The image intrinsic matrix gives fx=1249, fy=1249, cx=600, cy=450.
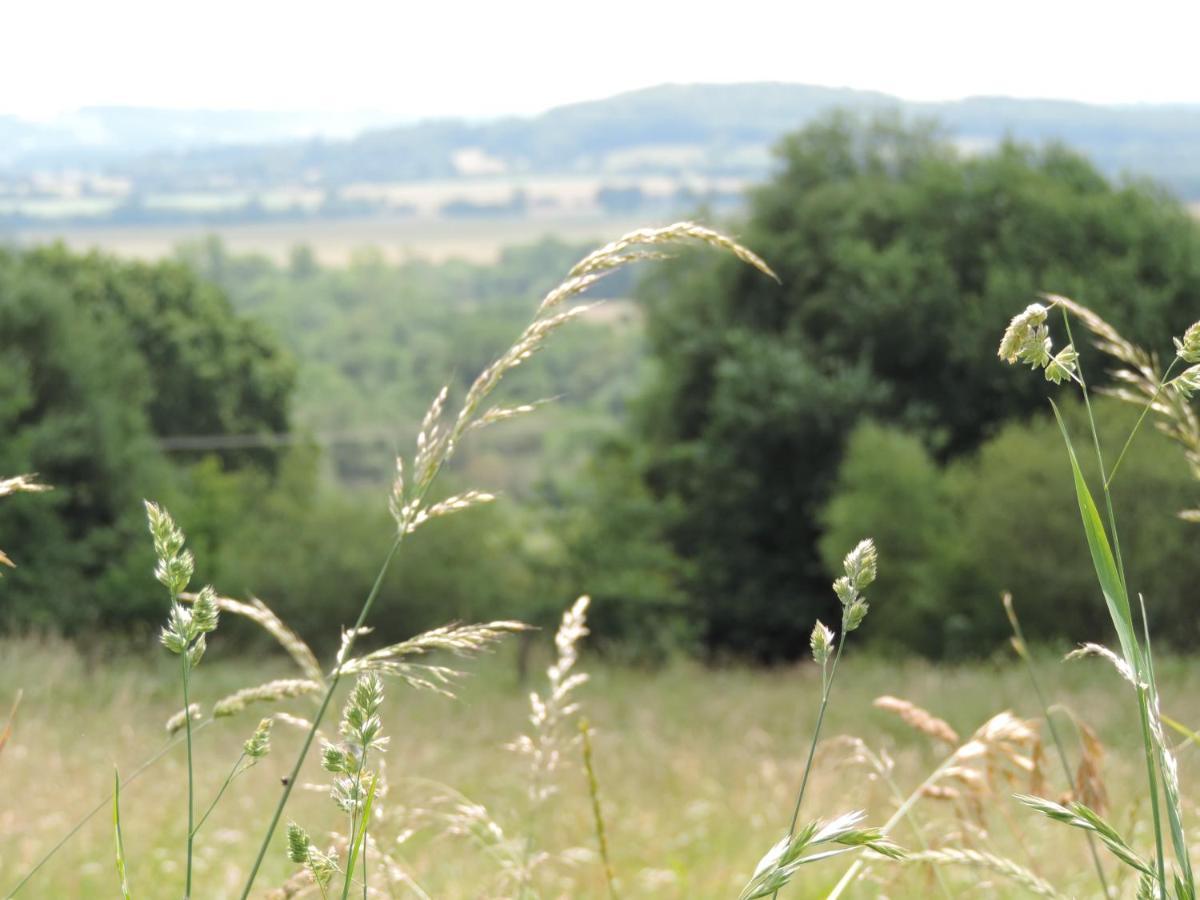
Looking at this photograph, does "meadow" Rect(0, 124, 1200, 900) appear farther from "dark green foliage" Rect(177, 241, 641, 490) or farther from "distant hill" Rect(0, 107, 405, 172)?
"dark green foliage" Rect(177, 241, 641, 490)

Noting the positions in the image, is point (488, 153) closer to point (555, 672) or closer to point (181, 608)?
point (555, 672)

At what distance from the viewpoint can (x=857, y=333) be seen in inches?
772

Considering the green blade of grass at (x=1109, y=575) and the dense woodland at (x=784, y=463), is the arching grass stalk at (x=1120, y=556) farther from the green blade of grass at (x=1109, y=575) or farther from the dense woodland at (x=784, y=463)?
the dense woodland at (x=784, y=463)

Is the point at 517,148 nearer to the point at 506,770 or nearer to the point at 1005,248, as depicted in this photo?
the point at 1005,248

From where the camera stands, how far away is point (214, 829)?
174 inches

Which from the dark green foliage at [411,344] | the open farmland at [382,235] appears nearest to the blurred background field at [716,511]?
the dark green foliage at [411,344]

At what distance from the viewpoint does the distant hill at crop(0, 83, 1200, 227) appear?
20922 mm

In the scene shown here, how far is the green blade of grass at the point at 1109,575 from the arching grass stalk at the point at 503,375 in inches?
11.8

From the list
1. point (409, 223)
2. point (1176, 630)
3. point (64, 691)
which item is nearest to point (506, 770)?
point (64, 691)

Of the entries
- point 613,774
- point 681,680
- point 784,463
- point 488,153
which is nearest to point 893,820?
point 613,774

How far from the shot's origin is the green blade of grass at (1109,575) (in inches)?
35.4

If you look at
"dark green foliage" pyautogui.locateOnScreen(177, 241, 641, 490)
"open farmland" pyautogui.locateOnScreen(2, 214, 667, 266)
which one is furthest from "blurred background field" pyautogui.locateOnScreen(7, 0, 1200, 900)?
"open farmland" pyautogui.locateOnScreen(2, 214, 667, 266)

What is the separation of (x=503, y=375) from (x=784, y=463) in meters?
18.5

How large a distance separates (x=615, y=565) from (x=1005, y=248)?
309 inches
